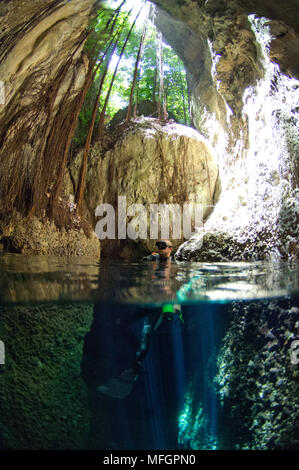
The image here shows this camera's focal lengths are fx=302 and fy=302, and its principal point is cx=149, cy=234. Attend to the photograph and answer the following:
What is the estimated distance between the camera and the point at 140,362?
135 inches

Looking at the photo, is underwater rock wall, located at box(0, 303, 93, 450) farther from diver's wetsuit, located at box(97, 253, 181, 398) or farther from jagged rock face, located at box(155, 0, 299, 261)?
jagged rock face, located at box(155, 0, 299, 261)

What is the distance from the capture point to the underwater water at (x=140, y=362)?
2.56 meters

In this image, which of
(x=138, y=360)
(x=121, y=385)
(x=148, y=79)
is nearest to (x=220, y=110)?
(x=148, y=79)

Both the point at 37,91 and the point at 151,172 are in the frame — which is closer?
the point at 37,91

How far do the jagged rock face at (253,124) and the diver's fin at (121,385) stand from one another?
3085 mm

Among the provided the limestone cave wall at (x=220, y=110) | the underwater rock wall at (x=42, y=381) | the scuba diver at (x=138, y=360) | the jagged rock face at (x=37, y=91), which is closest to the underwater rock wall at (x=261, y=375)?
the scuba diver at (x=138, y=360)

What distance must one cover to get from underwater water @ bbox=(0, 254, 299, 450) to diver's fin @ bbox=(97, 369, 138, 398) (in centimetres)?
1

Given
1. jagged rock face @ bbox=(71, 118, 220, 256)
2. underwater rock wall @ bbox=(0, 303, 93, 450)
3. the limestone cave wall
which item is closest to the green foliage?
jagged rock face @ bbox=(71, 118, 220, 256)

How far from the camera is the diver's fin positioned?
9.81 ft

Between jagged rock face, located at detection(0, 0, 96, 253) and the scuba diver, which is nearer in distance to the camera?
the scuba diver

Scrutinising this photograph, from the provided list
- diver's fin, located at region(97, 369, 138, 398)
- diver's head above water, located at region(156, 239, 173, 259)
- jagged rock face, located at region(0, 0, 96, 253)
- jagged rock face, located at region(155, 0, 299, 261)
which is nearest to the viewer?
diver's fin, located at region(97, 369, 138, 398)

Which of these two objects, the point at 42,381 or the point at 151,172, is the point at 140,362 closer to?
the point at 42,381

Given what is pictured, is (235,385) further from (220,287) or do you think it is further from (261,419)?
Answer: (220,287)

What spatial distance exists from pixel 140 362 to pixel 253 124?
524 cm
